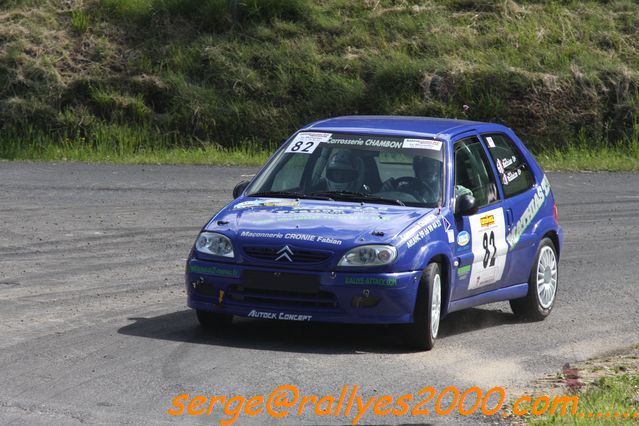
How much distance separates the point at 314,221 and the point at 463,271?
3.96ft

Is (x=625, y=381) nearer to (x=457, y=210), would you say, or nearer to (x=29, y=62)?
(x=457, y=210)

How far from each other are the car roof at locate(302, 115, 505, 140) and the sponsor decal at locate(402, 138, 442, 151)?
0.06m

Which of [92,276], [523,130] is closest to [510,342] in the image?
[92,276]

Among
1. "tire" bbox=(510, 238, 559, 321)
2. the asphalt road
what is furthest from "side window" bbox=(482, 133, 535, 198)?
the asphalt road

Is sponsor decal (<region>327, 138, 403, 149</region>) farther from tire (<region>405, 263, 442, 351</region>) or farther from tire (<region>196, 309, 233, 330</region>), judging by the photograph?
tire (<region>196, 309, 233, 330</region>)

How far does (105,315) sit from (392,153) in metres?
2.47

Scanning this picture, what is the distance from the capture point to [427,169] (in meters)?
9.34

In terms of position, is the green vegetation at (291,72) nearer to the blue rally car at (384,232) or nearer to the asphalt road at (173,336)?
the asphalt road at (173,336)

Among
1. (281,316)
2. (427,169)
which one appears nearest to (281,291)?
(281,316)

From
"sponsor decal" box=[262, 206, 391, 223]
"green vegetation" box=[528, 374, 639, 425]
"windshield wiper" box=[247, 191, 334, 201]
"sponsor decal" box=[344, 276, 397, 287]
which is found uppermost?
"windshield wiper" box=[247, 191, 334, 201]

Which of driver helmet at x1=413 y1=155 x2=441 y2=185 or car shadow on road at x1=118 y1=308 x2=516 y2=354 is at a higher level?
driver helmet at x1=413 y1=155 x2=441 y2=185

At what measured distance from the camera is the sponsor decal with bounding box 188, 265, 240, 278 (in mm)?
8402

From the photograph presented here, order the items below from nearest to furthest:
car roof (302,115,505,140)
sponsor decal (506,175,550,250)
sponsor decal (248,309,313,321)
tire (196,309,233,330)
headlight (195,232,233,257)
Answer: sponsor decal (248,309,313,321)
headlight (195,232,233,257)
tire (196,309,233,330)
car roof (302,115,505,140)
sponsor decal (506,175,550,250)

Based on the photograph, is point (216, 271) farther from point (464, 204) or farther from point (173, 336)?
point (464, 204)
